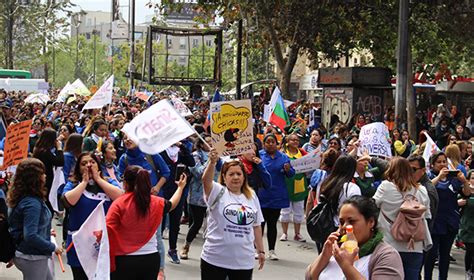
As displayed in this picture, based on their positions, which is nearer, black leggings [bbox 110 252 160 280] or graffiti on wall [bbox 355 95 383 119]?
black leggings [bbox 110 252 160 280]

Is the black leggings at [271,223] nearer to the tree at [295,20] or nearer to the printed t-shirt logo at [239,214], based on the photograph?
the printed t-shirt logo at [239,214]

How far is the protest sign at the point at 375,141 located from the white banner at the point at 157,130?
482 centimetres

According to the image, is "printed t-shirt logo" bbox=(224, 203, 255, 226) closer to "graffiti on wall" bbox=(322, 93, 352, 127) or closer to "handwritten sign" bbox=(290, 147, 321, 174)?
"handwritten sign" bbox=(290, 147, 321, 174)

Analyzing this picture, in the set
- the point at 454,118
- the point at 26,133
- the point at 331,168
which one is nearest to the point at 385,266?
the point at 331,168

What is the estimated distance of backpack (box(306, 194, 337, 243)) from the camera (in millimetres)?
8164

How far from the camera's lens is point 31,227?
23.8ft

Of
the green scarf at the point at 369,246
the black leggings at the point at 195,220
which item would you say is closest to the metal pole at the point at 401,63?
the black leggings at the point at 195,220

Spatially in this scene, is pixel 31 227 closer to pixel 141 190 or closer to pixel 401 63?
→ pixel 141 190

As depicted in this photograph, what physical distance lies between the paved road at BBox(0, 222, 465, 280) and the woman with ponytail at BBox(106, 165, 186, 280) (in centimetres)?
338

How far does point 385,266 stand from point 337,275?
0.93 feet

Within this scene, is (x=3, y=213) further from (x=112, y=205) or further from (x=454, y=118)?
(x=454, y=118)

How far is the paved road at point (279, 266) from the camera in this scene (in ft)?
35.1

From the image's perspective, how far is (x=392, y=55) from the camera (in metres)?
33.2

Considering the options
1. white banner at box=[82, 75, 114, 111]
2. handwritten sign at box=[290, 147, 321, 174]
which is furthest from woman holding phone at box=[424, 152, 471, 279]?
white banner at box=[82, 75, 114, 111]
